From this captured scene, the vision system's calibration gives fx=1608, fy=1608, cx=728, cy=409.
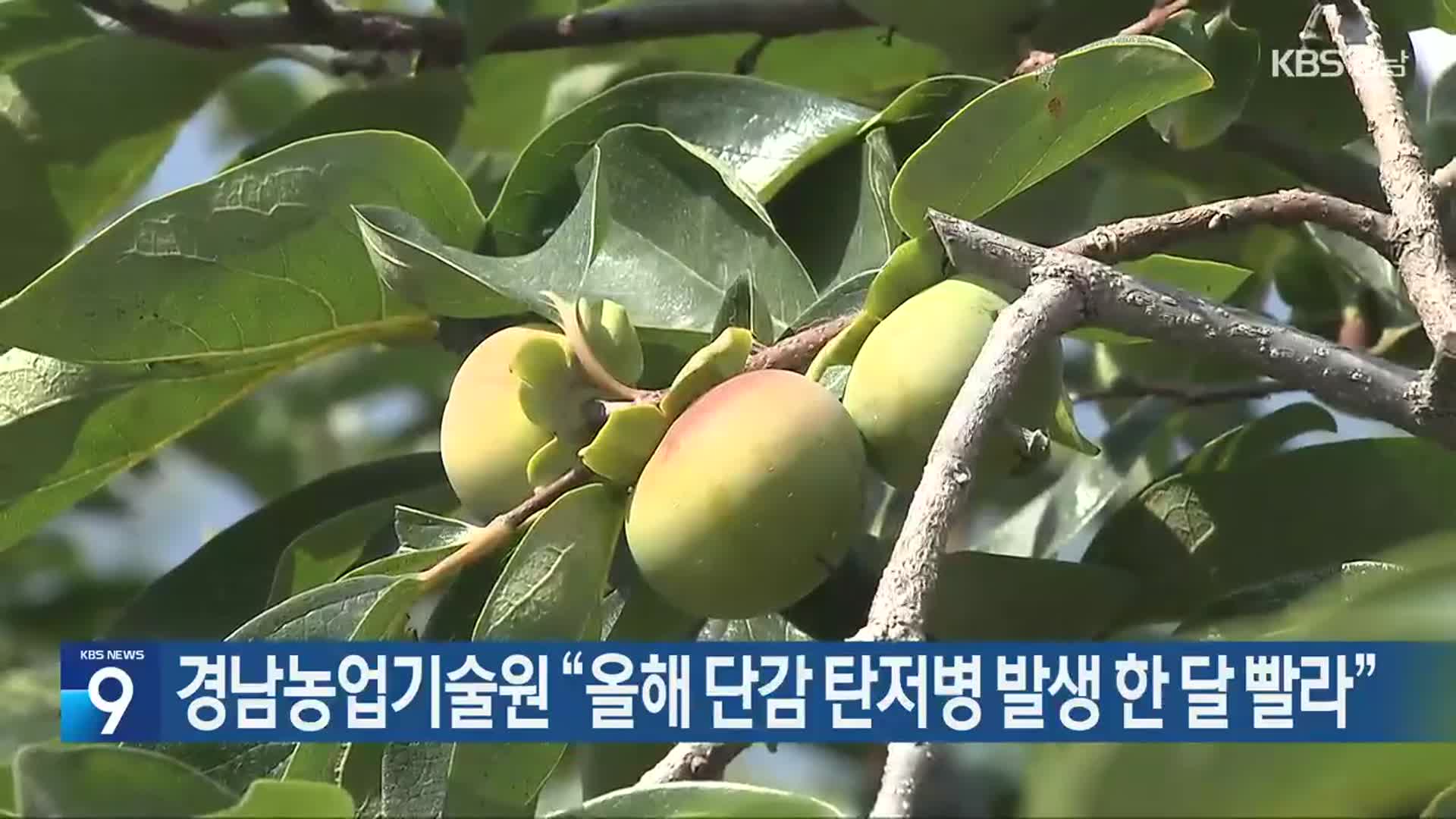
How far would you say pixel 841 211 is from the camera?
38.0 inches

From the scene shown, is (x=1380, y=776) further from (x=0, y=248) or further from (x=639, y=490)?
(x=0, y=248)

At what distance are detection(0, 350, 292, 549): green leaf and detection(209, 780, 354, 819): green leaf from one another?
0.49m

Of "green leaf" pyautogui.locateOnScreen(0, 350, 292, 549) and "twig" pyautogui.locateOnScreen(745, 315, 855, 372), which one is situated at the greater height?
"twig" pyautogui.locateOnScreen(745, 315, 855, 372)

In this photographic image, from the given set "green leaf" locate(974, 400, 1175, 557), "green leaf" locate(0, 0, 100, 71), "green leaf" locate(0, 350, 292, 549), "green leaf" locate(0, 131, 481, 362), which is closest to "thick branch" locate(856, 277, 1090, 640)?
"green leaf" locate(0, 131, 481, 362)

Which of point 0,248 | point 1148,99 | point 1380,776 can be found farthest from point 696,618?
point 0,248

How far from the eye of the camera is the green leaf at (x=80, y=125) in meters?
1.16

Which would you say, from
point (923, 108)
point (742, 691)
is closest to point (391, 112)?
point (923, 108)

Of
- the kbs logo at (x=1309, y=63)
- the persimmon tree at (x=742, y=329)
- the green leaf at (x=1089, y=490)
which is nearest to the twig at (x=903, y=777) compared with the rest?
the persimmon tree at (x=742, y=329)

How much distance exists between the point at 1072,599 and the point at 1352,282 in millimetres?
671

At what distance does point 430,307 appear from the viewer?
0.87 m

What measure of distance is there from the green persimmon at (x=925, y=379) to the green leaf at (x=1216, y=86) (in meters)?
0.31

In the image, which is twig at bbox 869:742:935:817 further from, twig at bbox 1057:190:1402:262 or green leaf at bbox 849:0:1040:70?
green leaf at bbox 849:0:1040:70

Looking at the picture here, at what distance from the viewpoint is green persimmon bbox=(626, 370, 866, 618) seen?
2.18ft

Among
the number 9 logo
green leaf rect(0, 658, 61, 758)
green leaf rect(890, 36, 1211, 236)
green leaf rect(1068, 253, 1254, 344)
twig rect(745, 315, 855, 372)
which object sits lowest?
green leaf rect(0, 658, 61, 758)
